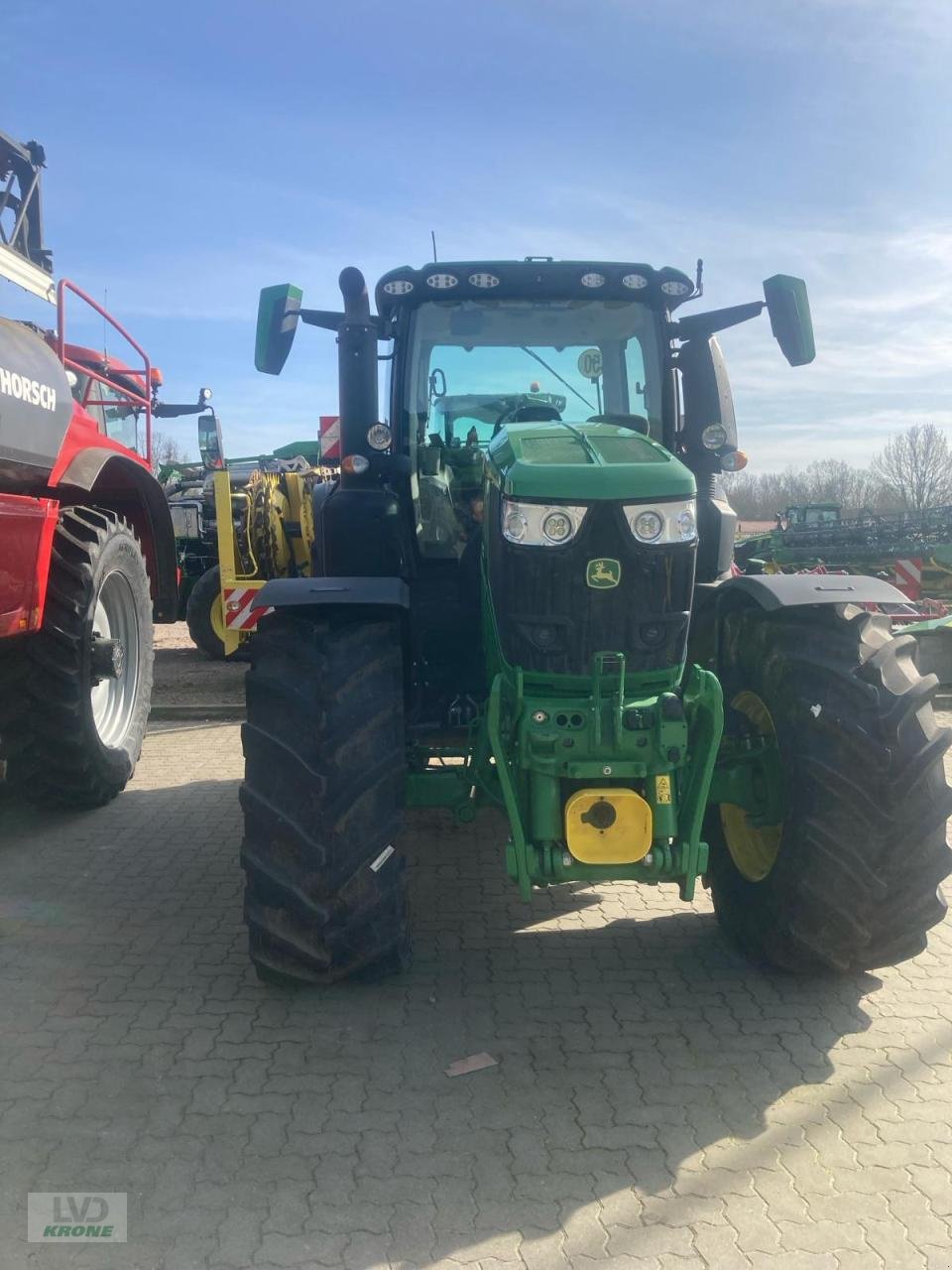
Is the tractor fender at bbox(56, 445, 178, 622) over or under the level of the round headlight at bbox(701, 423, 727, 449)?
under

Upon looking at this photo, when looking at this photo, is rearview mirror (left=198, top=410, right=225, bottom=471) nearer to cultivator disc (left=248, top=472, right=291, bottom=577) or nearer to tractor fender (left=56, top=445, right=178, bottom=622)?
cultivator disc (left=248, top=472, right=291, bottom=577)

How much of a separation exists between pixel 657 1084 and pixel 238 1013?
1.34 metres

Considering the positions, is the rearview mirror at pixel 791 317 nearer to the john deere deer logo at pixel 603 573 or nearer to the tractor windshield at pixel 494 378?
the tractor windshield at pixel 494 378

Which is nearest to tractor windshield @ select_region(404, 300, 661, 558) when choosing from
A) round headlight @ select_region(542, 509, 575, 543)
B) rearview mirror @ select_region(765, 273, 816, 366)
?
rearview mirror @ select_region(765, 273, 816, 366)

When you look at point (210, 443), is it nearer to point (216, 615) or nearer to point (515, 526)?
point (216, 615)

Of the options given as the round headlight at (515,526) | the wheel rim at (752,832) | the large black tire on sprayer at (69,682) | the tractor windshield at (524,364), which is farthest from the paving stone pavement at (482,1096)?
the tractor windshield at (524,364)

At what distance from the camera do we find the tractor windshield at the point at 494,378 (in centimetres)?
432

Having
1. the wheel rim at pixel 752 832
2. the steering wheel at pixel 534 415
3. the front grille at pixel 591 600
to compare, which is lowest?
the wheel rim at pixel 752 832

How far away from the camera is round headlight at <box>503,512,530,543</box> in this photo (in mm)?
3102

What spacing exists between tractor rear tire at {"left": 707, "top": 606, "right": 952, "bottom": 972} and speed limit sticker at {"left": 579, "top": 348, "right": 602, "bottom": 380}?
1.58 metres

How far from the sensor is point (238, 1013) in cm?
330

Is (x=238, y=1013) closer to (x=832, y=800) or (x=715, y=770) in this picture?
(x=715, y=770)

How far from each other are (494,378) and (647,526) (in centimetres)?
166

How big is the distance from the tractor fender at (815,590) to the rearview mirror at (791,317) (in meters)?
1.08
